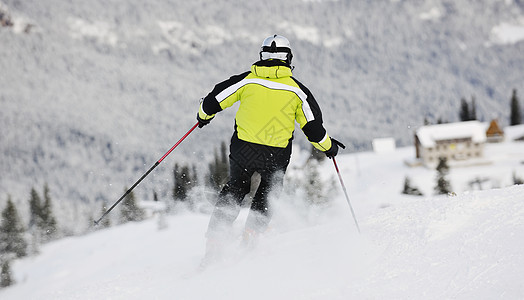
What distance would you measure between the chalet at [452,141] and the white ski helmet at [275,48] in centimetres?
5774

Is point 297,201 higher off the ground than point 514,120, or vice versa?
point 297,201

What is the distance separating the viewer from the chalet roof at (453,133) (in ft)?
182

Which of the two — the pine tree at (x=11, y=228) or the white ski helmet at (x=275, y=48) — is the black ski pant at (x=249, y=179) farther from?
the pine tree at (x=11, y=228)

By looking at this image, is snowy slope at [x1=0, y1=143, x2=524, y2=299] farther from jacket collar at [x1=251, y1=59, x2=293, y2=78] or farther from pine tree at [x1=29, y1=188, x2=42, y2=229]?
pine tree at [x1=29, y1=188, x2=42, y2=229]

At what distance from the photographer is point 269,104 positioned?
12.6 ft

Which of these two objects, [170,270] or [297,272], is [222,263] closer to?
[170,270]

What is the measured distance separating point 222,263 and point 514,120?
9679 cm

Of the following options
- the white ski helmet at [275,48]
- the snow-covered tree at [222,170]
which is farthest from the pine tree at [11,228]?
the white ski helmet at [275,48]

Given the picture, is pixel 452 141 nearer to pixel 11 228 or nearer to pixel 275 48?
pixel 11 228

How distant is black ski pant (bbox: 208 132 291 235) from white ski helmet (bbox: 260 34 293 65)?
34.4 inches

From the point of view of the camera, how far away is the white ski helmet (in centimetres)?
381

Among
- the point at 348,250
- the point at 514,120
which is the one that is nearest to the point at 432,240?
the point at 348,250

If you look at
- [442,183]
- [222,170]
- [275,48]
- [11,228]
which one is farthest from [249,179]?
[442,183]

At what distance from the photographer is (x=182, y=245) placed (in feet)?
18.8
